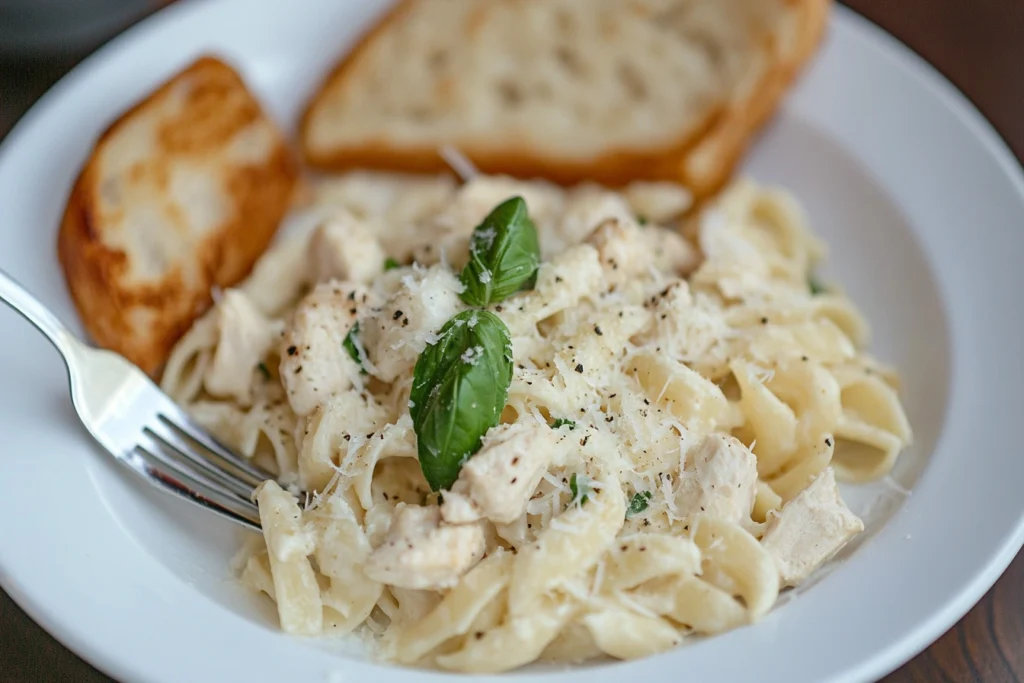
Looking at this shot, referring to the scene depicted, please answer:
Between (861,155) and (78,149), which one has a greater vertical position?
(861,155)

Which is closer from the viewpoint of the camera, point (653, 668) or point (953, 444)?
point (653, 668)

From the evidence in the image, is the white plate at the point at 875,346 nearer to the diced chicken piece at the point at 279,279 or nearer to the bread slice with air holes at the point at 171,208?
the bread slice with air holes at the point at 171,208

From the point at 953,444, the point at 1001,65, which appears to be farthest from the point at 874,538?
the point at 1001,65

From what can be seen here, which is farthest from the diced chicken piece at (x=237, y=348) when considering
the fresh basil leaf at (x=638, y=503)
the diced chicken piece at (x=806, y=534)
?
the diced chicken piece at (x=806, y=534)

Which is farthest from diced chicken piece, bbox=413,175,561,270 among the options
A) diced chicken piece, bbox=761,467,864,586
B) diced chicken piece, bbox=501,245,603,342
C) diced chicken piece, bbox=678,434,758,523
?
diced chicken piece, bbox=761,467,864,586

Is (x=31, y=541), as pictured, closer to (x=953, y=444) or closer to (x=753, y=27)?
(x=953, y=444)
